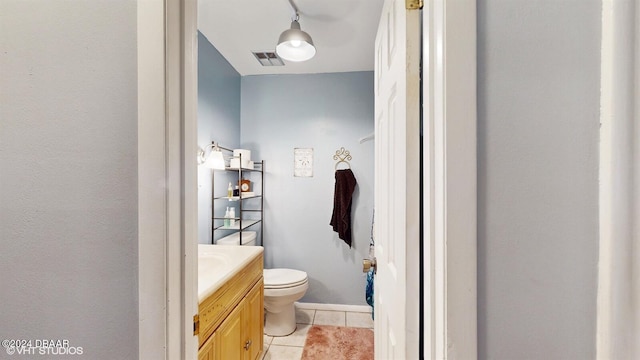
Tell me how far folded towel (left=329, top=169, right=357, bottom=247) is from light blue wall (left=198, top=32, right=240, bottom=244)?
1.02 m

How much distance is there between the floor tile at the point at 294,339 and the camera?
2238 mm

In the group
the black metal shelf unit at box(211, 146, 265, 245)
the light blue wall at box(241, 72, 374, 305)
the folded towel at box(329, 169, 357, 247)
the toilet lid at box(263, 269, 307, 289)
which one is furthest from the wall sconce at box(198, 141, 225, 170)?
the folded towel at box(329, 169, 357, 247)

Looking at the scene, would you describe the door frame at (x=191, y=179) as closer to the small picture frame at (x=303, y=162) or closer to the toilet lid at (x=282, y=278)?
the toilet lid at (x=282, y=278)

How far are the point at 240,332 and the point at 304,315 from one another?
1282 millimetres

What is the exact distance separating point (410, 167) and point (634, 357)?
1.73 ft

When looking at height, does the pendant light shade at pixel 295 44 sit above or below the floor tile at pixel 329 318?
above

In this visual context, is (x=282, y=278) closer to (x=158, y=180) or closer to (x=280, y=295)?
(x=280, y=295)

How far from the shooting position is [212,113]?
89.5 inches

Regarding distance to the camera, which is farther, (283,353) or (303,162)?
(303,162)

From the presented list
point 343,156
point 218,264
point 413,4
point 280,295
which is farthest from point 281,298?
point 413,4

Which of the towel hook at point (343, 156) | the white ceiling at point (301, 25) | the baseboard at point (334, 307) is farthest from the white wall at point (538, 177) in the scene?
the baseboard at point (334, 307)

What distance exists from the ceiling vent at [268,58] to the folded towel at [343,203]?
1135 mm

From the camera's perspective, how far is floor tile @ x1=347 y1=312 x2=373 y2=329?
2.56 metres

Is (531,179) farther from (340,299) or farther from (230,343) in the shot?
(340,299)
